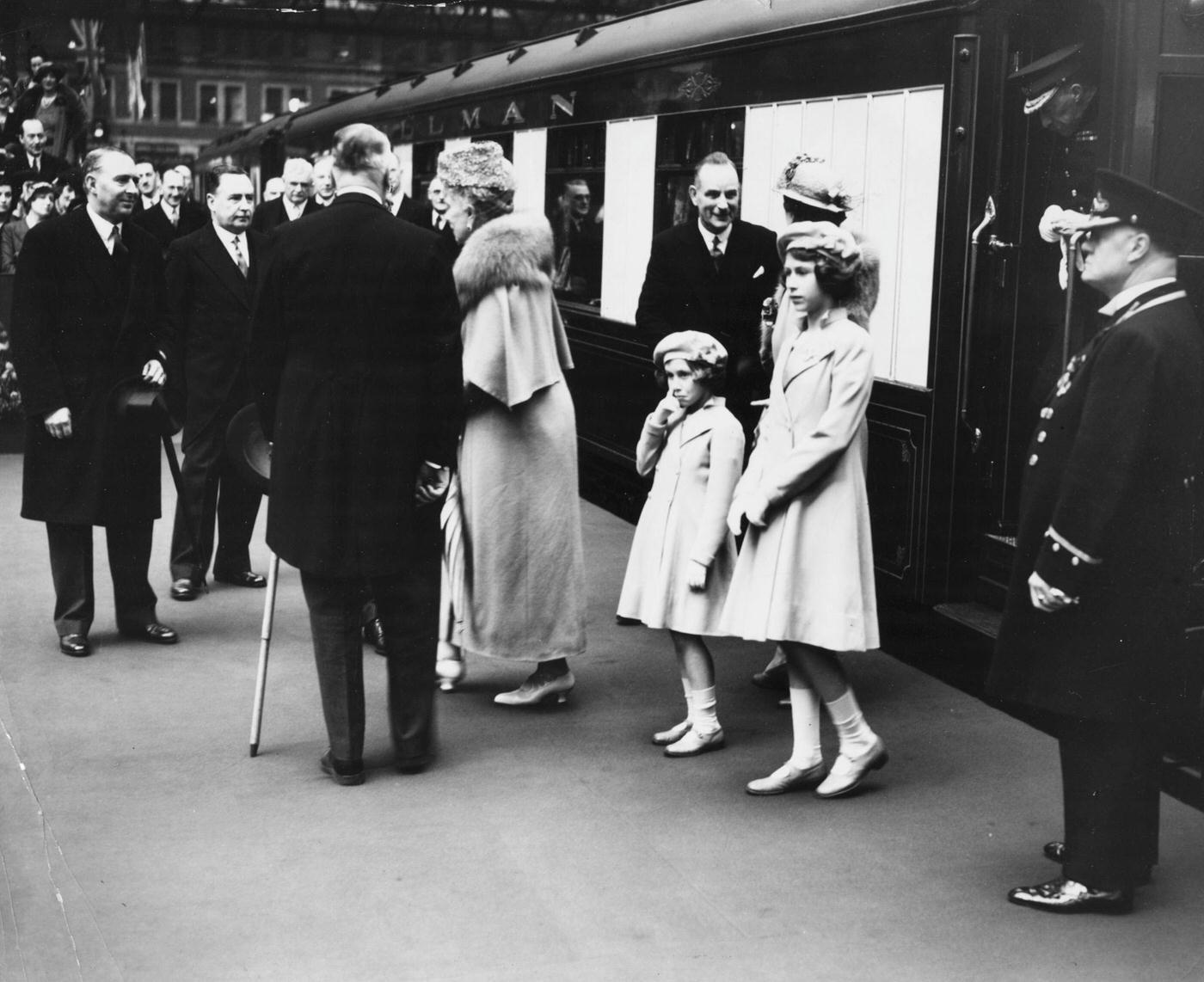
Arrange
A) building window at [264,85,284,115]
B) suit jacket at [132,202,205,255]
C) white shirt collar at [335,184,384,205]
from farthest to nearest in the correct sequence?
building window at [264,85,284,115], suit jacket at [132,202,205,255], white shirt collar at [335,184,384,205]

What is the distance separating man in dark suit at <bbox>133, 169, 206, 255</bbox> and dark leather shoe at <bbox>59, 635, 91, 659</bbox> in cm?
507

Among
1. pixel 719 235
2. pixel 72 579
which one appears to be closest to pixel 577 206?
pixel 719 235

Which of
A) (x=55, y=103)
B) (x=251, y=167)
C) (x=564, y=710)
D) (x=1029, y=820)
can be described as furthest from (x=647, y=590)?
(x=251, y=167)

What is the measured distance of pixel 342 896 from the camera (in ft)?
13.5

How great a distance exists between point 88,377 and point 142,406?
0.75ft

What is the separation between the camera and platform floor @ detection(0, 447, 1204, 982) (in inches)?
150

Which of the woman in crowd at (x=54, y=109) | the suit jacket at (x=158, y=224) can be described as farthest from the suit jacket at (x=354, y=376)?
the woman in crowd at (x=54, y=109)

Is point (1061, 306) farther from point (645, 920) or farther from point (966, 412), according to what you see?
point (645, 920)

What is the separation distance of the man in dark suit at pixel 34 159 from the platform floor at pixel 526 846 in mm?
8002

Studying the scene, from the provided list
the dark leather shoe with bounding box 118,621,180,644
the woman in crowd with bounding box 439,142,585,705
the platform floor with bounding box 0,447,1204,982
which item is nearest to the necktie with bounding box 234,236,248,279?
the dark leather shoe with bounding box 118,621,180,644

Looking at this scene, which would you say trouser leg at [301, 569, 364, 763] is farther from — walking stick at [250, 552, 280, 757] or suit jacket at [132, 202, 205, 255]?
suit jacket at [132, 202, 205, 255]

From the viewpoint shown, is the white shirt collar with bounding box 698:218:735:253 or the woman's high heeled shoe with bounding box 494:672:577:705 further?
the white shirt collar with bounding box 698:218:735:253

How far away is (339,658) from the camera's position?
4.98 meters

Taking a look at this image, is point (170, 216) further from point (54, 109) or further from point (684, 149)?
point (684, 149)
